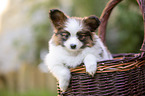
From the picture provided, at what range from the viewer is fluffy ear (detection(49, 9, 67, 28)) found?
2.20 m

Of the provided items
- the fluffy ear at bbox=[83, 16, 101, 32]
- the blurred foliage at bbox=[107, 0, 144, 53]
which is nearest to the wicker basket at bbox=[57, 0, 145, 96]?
the fluffy ear at bbox=[83, 16, 101, 32]

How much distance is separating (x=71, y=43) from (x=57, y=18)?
0.37 metres

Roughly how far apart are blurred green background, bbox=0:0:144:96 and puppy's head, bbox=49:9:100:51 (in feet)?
7.42

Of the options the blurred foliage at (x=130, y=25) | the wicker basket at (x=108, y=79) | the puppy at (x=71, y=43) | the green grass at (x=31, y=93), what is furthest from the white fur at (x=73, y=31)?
the green grass at (x=31, y=93)

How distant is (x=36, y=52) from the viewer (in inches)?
227

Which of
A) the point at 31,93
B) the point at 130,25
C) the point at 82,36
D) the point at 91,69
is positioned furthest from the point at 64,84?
the point at 31,93

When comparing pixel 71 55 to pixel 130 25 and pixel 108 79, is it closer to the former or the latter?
pixel 108 79

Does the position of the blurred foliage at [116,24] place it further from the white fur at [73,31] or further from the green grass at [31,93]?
the white fur at [73,31]

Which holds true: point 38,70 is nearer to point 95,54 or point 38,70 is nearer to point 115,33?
point 115,33

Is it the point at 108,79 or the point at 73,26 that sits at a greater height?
the point at 73,26

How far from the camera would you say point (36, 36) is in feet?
17.9

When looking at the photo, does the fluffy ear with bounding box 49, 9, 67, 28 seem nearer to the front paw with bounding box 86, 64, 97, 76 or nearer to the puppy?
the puppy

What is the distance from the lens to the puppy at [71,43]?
7.01 feet

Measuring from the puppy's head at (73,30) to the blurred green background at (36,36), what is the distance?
2263mm
